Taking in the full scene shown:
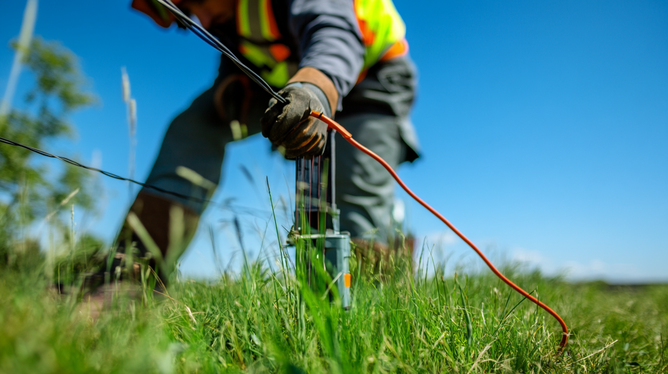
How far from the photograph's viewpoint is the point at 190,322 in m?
1.11

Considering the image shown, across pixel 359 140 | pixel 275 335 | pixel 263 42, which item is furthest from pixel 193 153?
pixel 275 335

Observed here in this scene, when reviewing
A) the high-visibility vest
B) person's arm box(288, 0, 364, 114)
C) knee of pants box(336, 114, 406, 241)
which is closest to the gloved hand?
person's arm box(288, 0, 364, 114)

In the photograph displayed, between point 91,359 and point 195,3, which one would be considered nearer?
point 91,359

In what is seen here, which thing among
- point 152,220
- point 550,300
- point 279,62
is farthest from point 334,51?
point 550,300

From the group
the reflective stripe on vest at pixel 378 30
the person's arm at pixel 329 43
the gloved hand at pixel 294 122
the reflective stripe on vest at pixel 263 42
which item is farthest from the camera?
the reflective stripe on vest at pixel 263 42

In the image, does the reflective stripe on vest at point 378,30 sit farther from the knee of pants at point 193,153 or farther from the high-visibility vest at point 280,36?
the knee of pants at point 193,153

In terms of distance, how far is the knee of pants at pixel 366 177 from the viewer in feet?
6.56

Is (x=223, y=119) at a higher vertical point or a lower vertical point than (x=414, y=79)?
lower

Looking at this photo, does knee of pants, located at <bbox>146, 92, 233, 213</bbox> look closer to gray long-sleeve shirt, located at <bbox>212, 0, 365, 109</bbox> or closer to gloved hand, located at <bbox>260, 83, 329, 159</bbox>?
gray long-sleeve shirt, located at <bbox>212, 0, 365, 109</bbox>

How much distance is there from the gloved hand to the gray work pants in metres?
0.74

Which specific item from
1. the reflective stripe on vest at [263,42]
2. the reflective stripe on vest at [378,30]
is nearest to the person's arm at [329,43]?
the reflective stripe on vest at [378,30]

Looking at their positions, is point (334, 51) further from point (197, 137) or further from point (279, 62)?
point (197, 137)

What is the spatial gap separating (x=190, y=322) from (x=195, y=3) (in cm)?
186

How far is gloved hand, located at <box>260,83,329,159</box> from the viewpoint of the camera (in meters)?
1.17
